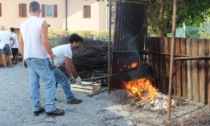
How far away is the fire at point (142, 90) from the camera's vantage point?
22.5ft

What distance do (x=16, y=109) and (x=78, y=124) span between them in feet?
6.11

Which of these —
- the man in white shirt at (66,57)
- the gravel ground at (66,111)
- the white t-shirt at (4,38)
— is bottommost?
the gravel ground at (66,111)

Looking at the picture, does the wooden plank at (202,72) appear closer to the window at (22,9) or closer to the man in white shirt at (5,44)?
the man in white shirt at (5,44)

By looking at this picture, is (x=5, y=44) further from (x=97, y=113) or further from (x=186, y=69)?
(x=186, y=69)

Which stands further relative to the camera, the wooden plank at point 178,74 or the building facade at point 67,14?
the building facade at point 67,14

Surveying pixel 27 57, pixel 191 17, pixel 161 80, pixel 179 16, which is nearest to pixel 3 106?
pixel 27 57

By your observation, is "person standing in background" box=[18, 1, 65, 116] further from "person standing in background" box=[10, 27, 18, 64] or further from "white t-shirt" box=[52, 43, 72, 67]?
"person standing in background" box=[10, 27, 18, 64]

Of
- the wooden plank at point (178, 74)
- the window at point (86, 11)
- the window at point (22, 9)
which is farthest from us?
the window at point (86, 11)

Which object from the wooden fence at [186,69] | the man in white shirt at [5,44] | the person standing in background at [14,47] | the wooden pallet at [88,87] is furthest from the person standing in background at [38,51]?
the person standing in background at [14,47]

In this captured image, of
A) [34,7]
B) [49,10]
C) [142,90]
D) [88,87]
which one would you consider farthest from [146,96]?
[49,10]

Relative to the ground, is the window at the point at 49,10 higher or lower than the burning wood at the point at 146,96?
higher

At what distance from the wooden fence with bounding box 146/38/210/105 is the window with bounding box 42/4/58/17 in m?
29.2

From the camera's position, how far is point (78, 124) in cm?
568

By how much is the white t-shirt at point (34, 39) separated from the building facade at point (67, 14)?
29.4 metres
